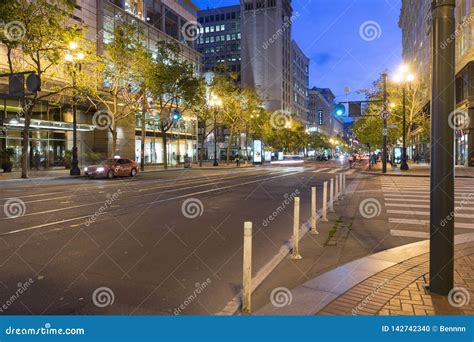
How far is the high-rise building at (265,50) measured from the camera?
112m

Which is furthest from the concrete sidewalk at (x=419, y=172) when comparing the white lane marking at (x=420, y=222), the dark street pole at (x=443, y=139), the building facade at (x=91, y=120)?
the dark street pole at (x=443, y=139)

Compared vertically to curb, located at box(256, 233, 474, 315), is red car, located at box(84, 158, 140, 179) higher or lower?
higher

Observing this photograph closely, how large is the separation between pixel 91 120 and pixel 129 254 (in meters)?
39.5

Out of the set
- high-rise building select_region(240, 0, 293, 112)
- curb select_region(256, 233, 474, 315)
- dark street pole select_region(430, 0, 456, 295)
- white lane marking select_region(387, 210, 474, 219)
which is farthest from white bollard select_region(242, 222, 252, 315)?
high-rise building select_region(240, 0, 293, 112)

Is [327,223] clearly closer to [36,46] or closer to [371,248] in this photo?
[371,248]

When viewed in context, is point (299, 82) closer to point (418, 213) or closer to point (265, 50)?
point (265, 50)

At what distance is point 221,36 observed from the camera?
122m

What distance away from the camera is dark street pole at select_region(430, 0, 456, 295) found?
15.8ft

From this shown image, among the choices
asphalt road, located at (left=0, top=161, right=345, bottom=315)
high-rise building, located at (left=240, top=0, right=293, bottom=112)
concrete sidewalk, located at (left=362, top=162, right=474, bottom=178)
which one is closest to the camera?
asphalt road, located at (left=0, top=161, right=345, bottom=315)

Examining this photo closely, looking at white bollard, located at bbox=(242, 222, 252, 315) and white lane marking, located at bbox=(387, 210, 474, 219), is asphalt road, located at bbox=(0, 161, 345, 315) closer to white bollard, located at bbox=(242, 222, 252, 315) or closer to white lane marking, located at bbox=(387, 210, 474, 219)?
white bollard, located at bbox=(242, 222, 252, 315)

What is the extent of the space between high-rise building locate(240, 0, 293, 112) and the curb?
10530 centimetres

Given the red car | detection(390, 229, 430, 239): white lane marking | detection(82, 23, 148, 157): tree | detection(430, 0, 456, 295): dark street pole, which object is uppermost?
detection(82, 23, 148, 157): tree

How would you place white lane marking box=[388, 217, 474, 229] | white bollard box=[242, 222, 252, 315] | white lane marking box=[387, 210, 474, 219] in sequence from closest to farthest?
white bollard box=[242, 222, 252, 315] < white lane marking box=[388, 217, 474, 229] < white lane marking box=[387, 210, 474, 219]

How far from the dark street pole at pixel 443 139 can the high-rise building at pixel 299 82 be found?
122261 mm
